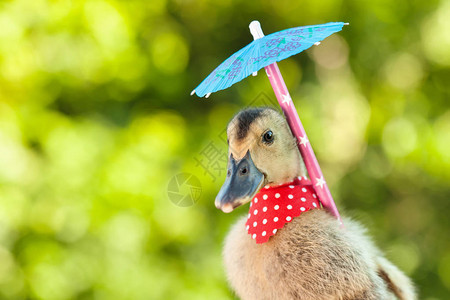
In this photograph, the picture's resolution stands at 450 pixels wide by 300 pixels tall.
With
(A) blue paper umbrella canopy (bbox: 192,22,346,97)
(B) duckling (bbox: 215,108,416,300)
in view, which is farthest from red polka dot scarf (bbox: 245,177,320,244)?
(A) blue paper umbrella canopy (bbox: 192,22,346,97)

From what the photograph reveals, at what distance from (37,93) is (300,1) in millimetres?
1065

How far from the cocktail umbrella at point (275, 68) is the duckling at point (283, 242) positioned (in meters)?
0.02

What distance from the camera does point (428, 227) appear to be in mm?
2178

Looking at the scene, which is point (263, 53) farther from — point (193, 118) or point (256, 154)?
point (193, 118)

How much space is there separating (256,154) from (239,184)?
0.06 meters

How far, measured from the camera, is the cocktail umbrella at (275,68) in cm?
64

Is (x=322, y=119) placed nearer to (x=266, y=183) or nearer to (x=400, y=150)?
(x=400, y=150)

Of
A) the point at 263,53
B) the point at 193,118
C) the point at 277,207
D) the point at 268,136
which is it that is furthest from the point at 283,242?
the point at 193,118

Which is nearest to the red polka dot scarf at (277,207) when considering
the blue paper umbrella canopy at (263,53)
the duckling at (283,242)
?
the duckling at (283,242)

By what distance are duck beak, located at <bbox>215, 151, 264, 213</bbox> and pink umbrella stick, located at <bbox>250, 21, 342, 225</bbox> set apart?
0.08 m

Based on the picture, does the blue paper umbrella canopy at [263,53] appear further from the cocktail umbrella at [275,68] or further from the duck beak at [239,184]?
the duck beak at [239,184]

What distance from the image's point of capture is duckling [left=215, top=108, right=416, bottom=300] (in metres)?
0.70

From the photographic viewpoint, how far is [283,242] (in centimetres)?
72

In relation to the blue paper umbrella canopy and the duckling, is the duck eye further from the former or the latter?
the blue paper umbrella canopy
